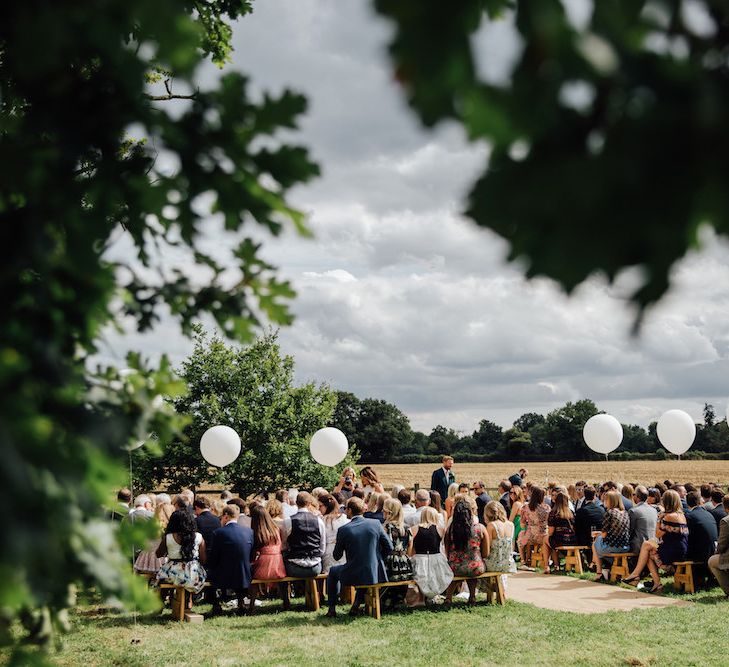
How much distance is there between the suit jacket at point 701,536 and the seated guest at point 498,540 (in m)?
3.17

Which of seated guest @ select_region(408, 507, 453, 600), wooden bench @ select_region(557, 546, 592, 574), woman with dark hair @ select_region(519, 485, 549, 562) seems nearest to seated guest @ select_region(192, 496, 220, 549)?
seated guest @ select_region(408, 507, 453, 600)

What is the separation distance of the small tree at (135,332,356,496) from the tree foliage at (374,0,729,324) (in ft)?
83.5

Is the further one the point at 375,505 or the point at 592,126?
the point at 375,505

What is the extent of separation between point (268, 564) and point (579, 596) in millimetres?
5134

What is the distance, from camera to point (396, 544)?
403 inches

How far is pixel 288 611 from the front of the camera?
10703mm

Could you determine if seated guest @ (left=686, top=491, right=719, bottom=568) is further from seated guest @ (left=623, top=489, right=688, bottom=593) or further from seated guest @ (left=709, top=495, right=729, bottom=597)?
seated guest @ (left=709, top=495, right=729, bottom=597)

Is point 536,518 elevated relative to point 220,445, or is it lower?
lower

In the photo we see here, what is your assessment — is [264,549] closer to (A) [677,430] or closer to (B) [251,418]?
(A) [677,430]

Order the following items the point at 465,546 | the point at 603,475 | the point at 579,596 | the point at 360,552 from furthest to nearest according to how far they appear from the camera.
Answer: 1. the point at 603,475
2. the point at 579,596
3. the point at 465,546
4. the point at 360,552

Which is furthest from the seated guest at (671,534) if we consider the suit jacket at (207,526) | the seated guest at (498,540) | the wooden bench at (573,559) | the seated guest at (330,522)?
the suit jacket at (207,526)

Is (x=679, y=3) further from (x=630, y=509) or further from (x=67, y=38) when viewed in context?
(x=630, y=509)

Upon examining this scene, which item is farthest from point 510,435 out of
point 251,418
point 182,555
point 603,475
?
point 182,555

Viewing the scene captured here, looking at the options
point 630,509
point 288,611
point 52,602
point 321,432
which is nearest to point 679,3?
point 52,602
